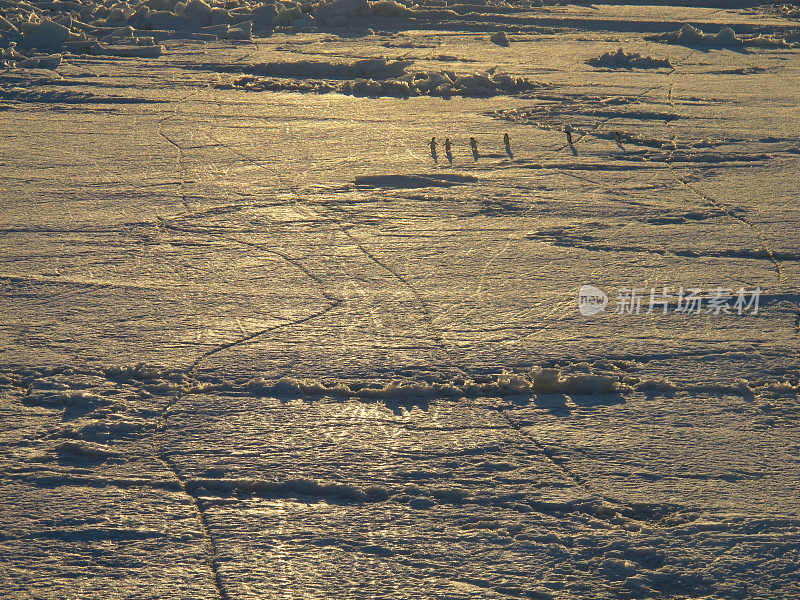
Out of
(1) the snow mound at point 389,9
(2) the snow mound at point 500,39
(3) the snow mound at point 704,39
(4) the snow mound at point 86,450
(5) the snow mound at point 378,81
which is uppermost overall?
(1) the snow mound at point 389,9

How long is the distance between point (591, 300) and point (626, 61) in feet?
20.0

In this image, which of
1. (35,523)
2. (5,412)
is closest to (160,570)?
(35,523)

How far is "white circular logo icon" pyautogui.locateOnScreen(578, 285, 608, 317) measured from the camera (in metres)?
3.66

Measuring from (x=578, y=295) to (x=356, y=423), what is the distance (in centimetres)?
146

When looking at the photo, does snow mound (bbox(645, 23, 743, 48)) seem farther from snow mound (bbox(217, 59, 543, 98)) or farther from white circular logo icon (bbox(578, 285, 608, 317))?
white circular logo icon (bbox(578, 285, 608, 317))

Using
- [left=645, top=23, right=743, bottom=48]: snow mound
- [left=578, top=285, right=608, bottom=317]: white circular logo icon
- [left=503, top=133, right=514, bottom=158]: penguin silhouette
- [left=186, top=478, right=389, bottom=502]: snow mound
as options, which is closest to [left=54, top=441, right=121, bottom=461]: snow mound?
[left=186, top=478, right=389, bottom=502]: snow mound

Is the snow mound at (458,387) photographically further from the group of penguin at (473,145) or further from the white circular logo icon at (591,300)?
the group of penguin at (473,145)

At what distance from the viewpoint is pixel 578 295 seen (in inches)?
149

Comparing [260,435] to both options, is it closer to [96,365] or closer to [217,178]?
[96,365]

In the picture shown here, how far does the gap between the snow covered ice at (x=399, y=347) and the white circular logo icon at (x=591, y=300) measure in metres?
0.02

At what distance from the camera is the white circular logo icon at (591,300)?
12.0 feet

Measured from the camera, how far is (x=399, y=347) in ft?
10.9

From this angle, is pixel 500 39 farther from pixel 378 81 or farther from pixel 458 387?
pixel 458 387

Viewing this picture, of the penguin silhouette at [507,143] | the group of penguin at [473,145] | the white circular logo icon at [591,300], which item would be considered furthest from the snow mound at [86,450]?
the penguin silhouette at [507,143]
